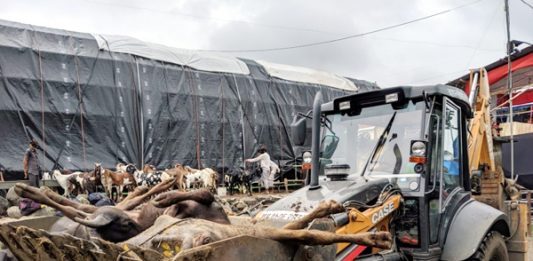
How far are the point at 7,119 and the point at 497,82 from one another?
1639cm

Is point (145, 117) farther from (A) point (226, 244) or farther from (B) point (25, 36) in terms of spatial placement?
(A) point (226, 244)

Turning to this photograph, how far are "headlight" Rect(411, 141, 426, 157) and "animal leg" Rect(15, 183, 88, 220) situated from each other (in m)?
2.83

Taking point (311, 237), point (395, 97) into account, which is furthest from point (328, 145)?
point (311, 237)

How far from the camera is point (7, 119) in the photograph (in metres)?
17.2

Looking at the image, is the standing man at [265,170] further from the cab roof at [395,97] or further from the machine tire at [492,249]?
the machine tire at [492,249]

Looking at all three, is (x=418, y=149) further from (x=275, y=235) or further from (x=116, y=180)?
(x=116, y=180)

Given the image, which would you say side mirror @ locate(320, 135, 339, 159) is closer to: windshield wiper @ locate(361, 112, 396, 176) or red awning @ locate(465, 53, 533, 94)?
windshield wiper @ locate(361, 112, 396, 176)

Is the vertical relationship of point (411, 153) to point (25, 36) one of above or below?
below

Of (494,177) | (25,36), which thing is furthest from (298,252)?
(25,36)

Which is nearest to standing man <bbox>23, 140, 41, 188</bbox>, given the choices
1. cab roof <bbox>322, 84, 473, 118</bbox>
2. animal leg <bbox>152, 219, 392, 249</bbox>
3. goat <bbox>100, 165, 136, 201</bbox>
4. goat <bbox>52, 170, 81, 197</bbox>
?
goat <bbox>52, 170, 81, 197</bbox>

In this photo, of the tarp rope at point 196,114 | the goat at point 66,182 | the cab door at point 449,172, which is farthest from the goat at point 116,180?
the cab door at point 449,172

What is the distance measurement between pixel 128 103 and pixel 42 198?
1702 cm

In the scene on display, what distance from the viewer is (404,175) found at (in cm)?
504

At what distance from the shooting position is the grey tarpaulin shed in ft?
58.2
